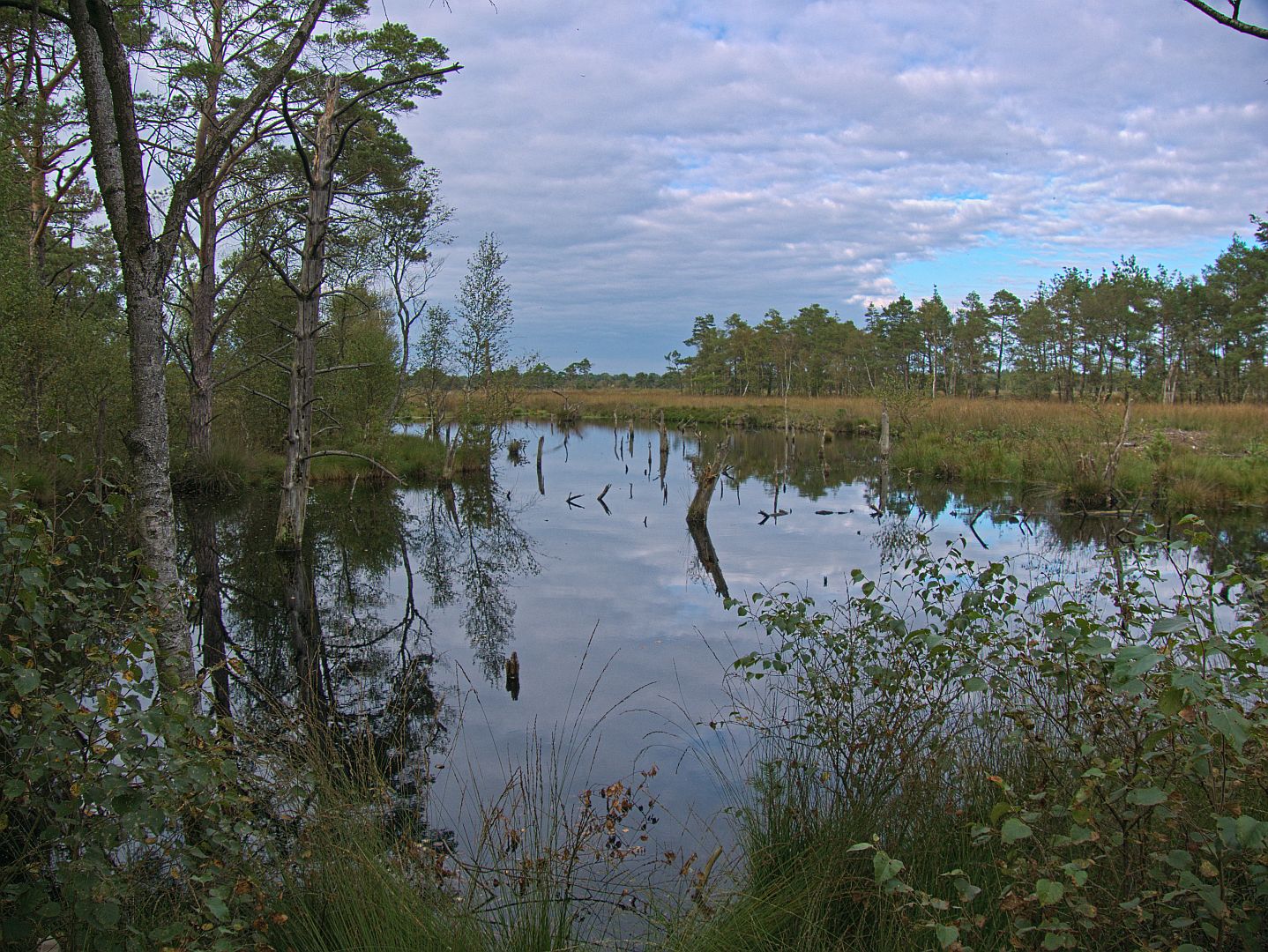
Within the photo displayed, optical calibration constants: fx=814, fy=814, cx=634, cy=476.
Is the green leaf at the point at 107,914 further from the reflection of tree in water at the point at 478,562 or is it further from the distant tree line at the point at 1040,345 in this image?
the distant tree line at the point at 1040,345

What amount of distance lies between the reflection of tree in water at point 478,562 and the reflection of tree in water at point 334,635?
50 centimetres

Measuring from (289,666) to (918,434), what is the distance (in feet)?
79.3

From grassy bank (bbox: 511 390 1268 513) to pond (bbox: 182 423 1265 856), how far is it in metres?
1.01

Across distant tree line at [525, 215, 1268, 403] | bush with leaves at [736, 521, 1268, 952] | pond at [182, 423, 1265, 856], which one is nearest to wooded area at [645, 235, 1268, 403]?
distant tree line at [525, 215, 1268, 403]

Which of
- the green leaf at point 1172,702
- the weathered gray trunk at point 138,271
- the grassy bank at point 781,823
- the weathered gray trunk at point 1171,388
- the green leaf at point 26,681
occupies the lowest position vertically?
the grassy bank at point 781,823

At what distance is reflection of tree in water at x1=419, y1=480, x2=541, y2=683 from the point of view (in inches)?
373

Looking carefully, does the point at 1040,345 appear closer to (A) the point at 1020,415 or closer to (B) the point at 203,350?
(A) the point at 1020,415

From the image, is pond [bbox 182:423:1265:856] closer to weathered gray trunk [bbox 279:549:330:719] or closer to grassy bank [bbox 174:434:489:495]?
weathered gray trunk [bbox 279:549:330:719]

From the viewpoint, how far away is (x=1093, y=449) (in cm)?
1925

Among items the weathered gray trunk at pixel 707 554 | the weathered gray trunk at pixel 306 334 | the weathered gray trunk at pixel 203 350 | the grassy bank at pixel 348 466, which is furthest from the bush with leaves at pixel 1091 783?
the weathered gray trunk at pixel 203 350

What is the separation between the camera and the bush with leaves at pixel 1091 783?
6.43ft

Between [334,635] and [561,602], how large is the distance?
3051 mm

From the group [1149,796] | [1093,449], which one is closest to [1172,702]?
[1149,796]

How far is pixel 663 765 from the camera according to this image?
19.2 ft
